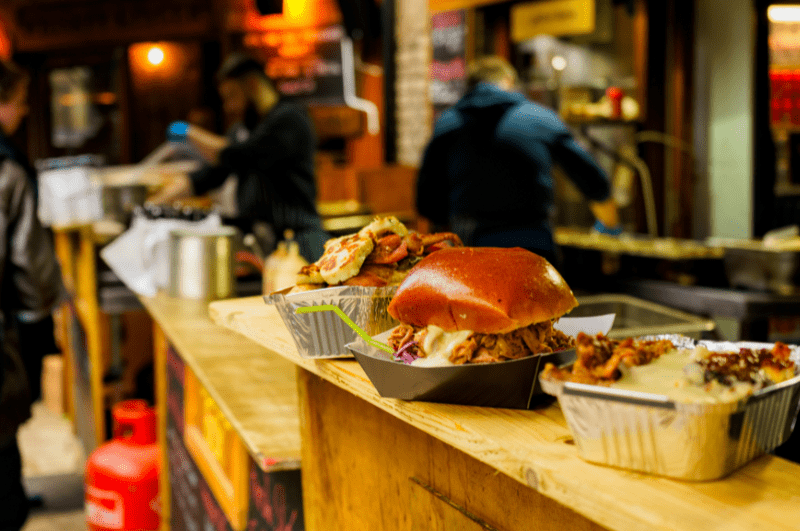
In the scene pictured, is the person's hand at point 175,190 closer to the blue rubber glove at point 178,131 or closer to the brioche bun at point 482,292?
the blue rubber glove at point 178,131

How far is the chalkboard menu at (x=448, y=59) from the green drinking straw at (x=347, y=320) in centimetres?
503

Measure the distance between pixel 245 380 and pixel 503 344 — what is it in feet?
4.47

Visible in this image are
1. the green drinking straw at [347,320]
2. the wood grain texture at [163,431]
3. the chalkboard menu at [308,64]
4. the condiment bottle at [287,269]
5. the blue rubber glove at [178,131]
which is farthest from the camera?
the chalkboard menu at [308,64]

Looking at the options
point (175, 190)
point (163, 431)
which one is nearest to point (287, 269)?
point (163, 431)

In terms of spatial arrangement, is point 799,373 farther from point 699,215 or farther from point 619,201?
point 699,215

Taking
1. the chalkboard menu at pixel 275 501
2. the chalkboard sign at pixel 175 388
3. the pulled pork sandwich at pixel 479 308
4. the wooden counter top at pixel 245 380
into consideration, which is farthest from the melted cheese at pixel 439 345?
the chalkboard sign at pixel 175 388

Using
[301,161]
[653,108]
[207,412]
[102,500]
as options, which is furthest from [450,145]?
[653,108]

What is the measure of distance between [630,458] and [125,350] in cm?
393

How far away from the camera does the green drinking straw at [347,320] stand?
3.57ft

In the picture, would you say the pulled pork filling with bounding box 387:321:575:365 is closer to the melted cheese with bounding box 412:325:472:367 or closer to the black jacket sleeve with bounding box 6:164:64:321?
the melted cheese with bounding box 412:325:472:367

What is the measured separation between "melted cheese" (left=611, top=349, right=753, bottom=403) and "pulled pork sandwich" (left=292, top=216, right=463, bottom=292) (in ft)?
1.83

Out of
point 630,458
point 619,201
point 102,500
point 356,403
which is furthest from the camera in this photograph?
→ point 619,201

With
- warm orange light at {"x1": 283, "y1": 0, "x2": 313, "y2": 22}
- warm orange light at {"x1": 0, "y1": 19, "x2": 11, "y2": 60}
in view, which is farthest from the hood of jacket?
warm orange light at {"x1": 0, "y1": 19, "x2": 11, "y2": 60}

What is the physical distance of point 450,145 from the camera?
11.5ft
